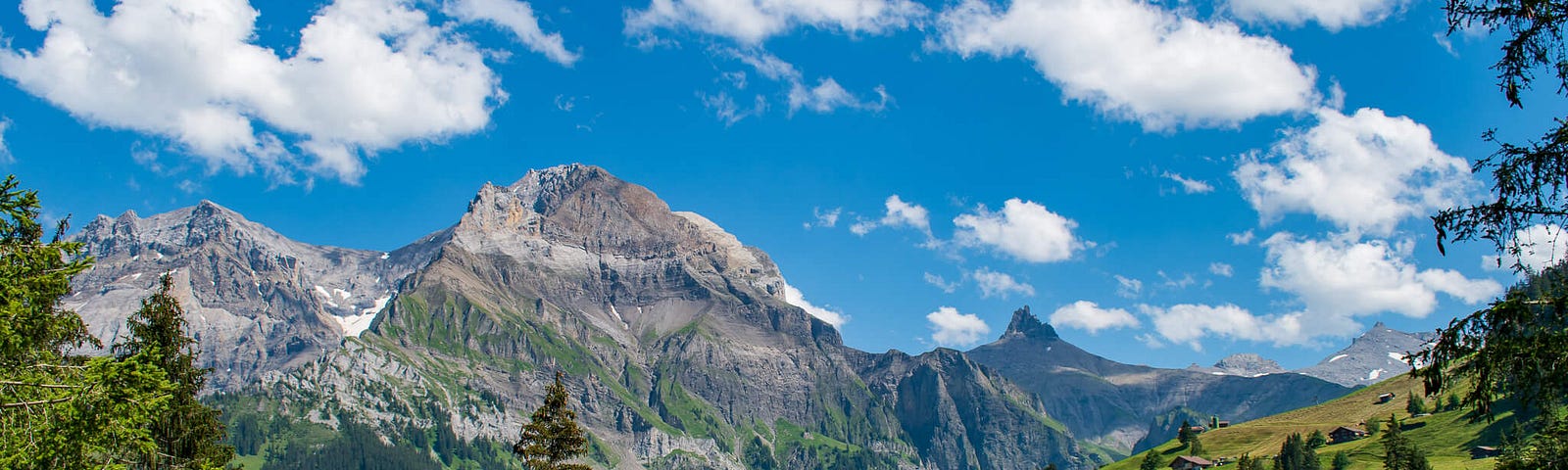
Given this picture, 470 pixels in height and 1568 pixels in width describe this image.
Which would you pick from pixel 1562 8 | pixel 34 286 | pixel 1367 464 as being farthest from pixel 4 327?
pixel 1367 464

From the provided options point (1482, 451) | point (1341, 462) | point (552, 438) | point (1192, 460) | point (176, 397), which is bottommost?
point (176, 397)

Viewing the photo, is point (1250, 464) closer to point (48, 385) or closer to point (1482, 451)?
point (1482, 451)

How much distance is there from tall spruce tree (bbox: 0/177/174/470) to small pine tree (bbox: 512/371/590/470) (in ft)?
76.6

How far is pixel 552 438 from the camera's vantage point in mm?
46844

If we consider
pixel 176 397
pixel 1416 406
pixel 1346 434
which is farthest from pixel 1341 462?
pixel 176 397

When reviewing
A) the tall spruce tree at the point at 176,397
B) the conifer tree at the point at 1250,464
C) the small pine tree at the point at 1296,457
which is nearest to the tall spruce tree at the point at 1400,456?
the conifer tree at the point at 1250,464

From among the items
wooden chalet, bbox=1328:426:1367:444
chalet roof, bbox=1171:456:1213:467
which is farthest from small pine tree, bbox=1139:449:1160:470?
wooden chalet, bbox=1328:426:1367:444

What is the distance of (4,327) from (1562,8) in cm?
2885

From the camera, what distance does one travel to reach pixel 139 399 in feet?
72.1

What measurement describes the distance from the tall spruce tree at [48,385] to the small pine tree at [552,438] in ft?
76.6

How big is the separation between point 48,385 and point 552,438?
26.9 m

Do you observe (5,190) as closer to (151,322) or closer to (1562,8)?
(151,322)

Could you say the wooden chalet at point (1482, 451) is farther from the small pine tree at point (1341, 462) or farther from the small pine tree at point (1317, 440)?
the small pine tree at point (1317, 440)

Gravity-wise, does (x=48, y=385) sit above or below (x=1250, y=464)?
below
